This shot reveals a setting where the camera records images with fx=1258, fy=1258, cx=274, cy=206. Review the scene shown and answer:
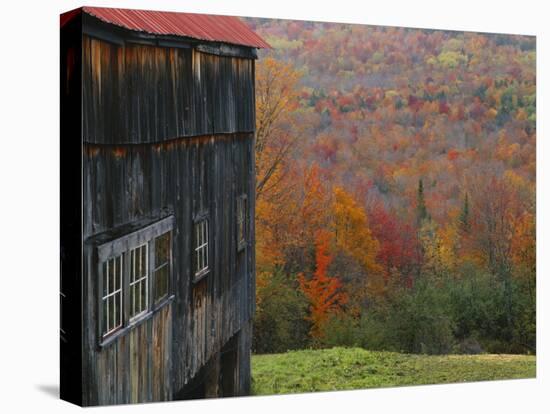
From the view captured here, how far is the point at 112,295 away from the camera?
1095 cm

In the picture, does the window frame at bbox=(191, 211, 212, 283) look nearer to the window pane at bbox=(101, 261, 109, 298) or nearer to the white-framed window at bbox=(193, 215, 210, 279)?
the white-framed window at bbox=(193, 215, 210, 279)

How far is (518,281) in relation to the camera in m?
14.1

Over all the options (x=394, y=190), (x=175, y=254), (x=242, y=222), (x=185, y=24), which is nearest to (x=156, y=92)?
(x=185, y=24)

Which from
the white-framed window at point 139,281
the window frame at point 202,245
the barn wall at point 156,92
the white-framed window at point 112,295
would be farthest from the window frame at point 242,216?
the white-framed window at point 112,295

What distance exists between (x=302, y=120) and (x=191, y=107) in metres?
1.56

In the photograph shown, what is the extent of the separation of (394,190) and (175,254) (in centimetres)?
285

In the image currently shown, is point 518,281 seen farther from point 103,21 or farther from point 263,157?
point 103,21

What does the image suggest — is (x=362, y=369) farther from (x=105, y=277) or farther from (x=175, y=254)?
(x=105, y=277)

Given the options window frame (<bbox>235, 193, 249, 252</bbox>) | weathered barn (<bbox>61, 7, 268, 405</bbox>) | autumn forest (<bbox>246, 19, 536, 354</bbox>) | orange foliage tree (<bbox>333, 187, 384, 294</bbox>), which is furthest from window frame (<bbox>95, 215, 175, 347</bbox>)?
orange foliage tree (<bbox>333, 187, 384, 294</bbox>)

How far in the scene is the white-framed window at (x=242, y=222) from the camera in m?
12.4

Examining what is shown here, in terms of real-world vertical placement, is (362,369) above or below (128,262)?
below

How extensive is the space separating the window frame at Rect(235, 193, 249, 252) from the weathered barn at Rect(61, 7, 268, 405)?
0.01m

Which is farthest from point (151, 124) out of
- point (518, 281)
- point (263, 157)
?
point (518, 281)

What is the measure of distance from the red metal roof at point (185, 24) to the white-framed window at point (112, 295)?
6.75 ft
